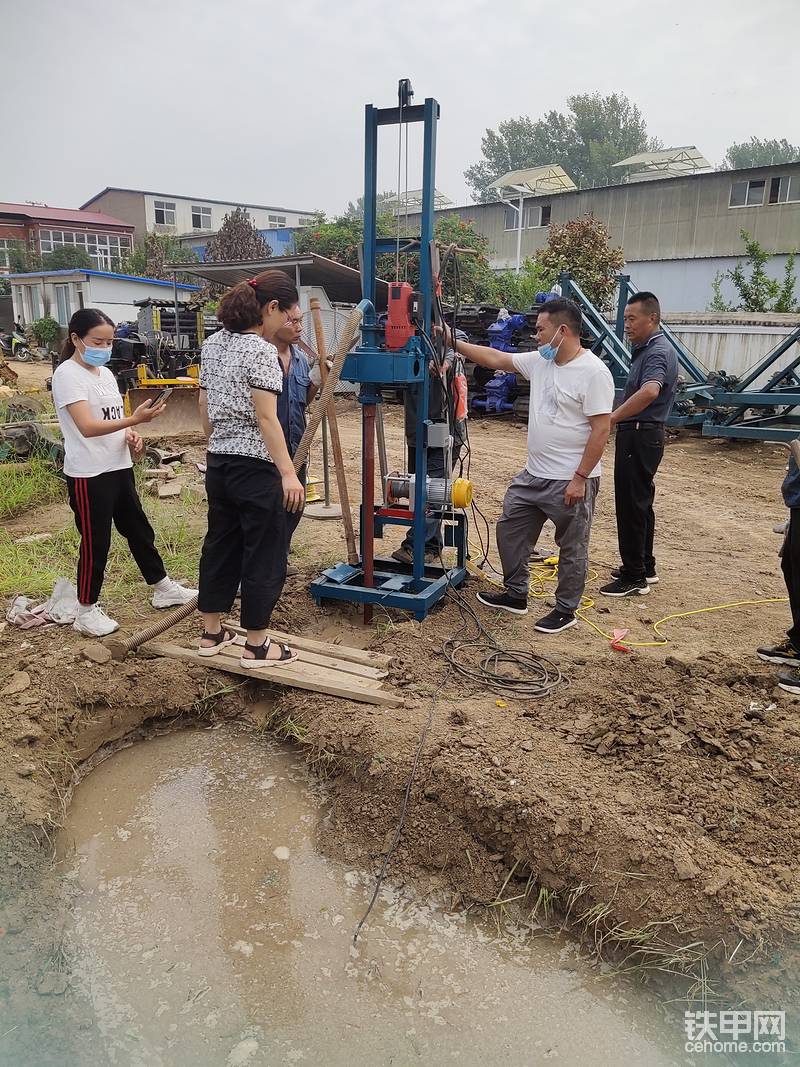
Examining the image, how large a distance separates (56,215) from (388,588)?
153 feet

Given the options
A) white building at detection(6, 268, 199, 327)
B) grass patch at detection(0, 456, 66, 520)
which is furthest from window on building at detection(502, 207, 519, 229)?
grass patch at detection(0, 456, 66, 520)

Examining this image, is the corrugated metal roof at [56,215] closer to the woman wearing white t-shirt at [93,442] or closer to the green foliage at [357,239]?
the green foliage at [357,239]

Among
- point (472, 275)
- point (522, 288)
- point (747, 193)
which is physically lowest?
point (522, 288)

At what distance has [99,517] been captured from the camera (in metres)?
3.88

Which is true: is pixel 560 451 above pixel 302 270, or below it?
below

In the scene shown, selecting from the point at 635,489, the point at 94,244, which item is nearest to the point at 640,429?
the point at 635,489

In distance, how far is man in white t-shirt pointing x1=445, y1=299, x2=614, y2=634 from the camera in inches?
158

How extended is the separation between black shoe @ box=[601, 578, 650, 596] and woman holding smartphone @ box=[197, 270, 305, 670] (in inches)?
90.8

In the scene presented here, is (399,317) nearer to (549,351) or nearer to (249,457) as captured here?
(549,351)

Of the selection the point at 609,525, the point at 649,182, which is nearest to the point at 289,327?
the point at 609,525

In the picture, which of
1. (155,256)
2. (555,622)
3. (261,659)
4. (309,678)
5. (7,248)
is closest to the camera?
(309,678)

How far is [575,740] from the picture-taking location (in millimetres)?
3223

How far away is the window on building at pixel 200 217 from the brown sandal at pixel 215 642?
2098 inches

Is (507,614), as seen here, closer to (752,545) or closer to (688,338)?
(752,545)
